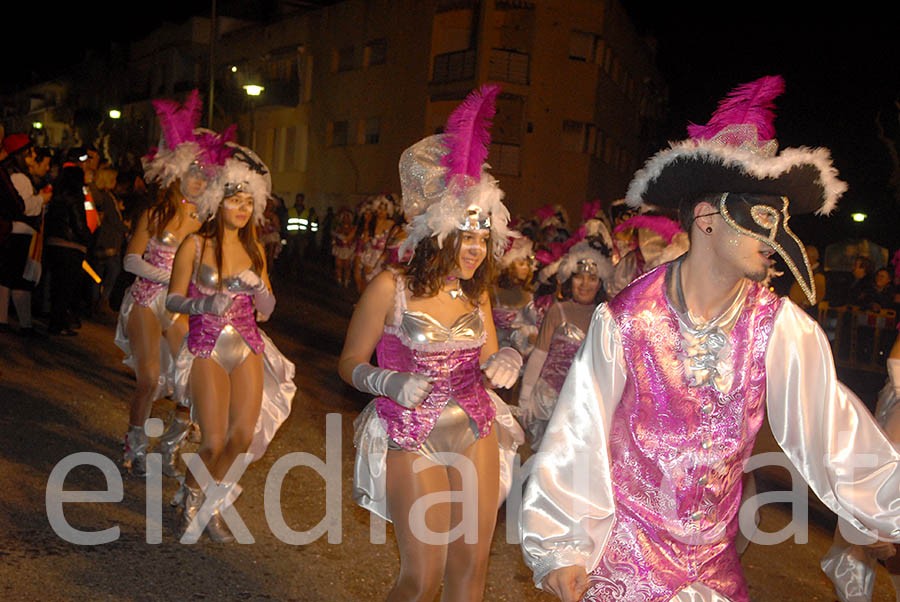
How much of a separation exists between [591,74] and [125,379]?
88.3 ft

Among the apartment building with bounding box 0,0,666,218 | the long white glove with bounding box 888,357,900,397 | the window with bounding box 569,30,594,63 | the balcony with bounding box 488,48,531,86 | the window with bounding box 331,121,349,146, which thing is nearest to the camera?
the long white glove with bounding box 888,357,900,397

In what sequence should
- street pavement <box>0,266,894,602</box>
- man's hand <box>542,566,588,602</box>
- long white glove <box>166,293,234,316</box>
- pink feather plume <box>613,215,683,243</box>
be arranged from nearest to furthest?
1. man's hand <box>542,566,588,602</box>
2. street pavement <box>0,266,894,602</box>
3. long white glove <box>166,293,234,316</box>
4. pink feather plume <box>613,215,683,243</box>

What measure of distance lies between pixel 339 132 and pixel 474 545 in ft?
118

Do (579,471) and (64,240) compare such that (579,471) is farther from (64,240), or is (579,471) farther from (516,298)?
(64,240)

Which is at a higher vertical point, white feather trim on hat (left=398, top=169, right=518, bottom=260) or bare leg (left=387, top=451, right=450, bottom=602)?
white feather trim on hat (left=398, top=169, right=518, bottom=260)

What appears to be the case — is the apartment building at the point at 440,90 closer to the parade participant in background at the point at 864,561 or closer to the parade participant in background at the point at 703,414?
the parade participant in background at the point at 864,561

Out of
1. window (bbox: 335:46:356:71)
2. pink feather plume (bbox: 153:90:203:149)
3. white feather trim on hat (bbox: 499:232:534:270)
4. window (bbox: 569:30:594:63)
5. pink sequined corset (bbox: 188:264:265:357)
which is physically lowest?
pink sequined corset (bbox: 188:264:265:357)

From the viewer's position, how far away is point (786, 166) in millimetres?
2781

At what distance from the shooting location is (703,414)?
2.80 meters

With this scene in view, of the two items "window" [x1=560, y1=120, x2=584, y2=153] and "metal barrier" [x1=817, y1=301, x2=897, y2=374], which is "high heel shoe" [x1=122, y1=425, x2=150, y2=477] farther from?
"window" [x1=560, y1=120, x2=584, y2=153]

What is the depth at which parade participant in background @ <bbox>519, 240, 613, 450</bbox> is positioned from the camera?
6.39 m

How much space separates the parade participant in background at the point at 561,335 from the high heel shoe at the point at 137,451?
2.66 metres

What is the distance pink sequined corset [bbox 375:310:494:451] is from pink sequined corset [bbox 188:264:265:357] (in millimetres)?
1657

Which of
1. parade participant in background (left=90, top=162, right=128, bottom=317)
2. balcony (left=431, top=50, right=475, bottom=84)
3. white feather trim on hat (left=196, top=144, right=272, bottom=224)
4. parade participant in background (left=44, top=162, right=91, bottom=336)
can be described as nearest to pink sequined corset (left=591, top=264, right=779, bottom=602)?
white feather trim on hat (left=196, top=144, right=272, bottom=224)
